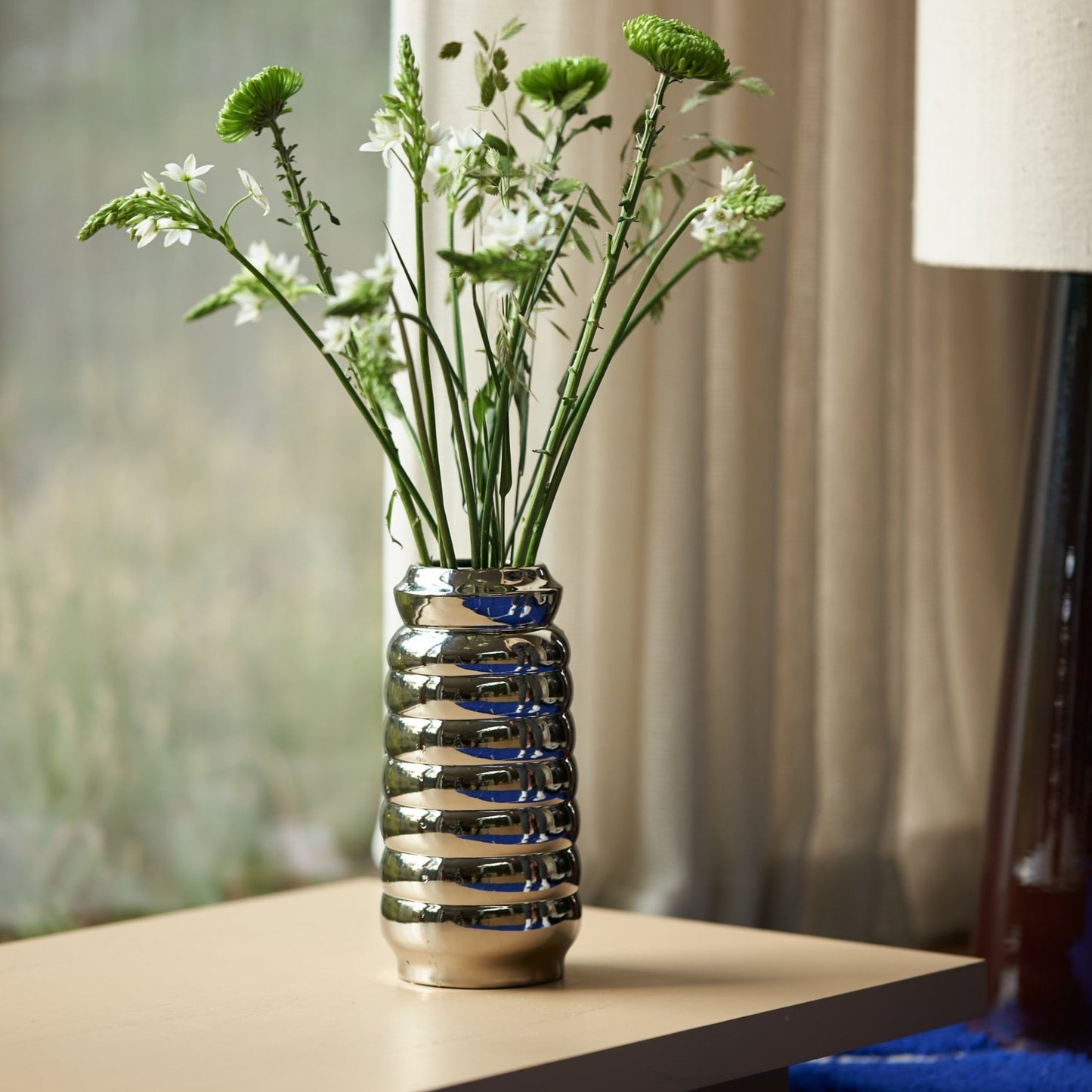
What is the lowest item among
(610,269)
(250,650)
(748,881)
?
(748,881)

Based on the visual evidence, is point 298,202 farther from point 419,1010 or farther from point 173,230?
point 419,1010

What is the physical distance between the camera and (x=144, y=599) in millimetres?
A: 1612

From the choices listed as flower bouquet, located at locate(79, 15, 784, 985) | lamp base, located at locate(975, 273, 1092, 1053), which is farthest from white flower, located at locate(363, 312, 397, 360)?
lamp base, located at locate(975, 273, 1092, 1053)

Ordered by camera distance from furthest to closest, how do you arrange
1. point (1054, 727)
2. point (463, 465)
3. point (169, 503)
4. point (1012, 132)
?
1. point (169, 503)
2. point (1054, 727)
3. point (1012, 132)
4. point (463, 465)

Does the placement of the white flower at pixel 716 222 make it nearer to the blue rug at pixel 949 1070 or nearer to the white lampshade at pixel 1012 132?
the white lampshade at pixel 1012 132

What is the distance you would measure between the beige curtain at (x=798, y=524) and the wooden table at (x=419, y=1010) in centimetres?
52

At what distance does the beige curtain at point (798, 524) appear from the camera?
1723 mm

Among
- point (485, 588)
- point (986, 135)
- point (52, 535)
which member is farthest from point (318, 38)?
point (485, 588)

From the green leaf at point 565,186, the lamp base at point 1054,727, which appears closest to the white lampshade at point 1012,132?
the lamp base at point 1054,727

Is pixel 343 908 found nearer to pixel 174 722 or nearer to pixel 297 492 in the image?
pixel 174 722

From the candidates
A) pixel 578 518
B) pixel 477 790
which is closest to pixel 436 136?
pixel 477 790

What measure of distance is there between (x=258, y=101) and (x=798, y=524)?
3.55 ft

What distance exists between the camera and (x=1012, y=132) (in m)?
1.32

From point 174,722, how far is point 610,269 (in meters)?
0.83
